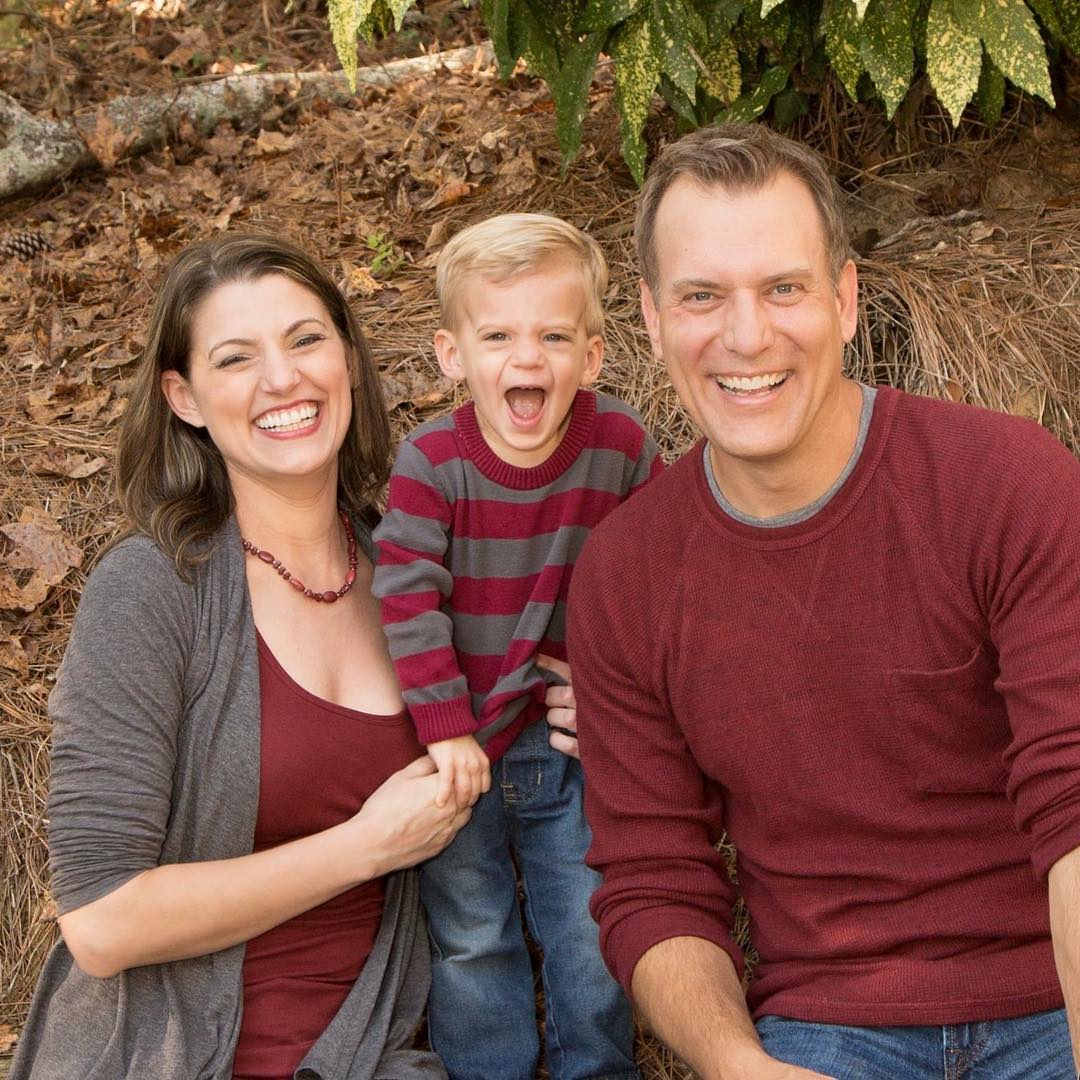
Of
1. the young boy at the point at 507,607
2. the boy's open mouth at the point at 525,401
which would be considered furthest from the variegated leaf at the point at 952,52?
the boy's open mouth at the point at 525,401

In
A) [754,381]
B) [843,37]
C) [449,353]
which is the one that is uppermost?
[843,37]

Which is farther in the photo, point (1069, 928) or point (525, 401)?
point (525, 401)

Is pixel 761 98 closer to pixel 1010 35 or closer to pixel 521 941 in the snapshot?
pixel 1010 35

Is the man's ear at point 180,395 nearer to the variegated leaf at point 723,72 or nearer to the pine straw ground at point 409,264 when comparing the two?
the pine straw ground at point 409,264

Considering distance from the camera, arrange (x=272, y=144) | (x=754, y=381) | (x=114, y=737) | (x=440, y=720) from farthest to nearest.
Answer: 1. (x=272, y=144)
2. (x=440, y=720)
3. (x=114, y=737)
4. (x=754, y=381)

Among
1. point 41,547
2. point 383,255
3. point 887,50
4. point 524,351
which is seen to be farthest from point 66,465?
point 887,50

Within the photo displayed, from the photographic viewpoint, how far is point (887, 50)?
3.43 meters

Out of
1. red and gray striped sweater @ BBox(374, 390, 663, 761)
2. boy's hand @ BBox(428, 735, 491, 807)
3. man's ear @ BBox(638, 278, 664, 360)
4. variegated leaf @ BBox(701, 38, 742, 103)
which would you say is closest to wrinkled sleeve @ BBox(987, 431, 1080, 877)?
man's ear @ BBox(638, 278, 664, 360)

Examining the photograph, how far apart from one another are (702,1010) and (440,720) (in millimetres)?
825

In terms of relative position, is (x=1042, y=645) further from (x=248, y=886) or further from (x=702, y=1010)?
(x=248, y=886)

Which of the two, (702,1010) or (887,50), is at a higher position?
(887,50)

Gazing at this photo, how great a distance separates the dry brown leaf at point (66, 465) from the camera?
439 cm

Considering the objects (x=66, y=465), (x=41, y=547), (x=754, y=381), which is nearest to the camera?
(x=754, y=381)

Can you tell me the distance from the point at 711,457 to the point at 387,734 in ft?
3.10
